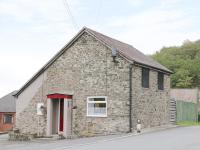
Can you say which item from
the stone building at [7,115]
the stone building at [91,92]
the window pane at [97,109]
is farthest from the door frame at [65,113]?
the stone building at [7,115]

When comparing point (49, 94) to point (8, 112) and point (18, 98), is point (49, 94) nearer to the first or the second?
point (18, 98)

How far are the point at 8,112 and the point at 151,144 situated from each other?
45011 millimetres

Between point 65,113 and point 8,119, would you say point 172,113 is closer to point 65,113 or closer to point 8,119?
point 65,113

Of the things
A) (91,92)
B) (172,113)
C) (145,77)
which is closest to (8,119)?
(172,113)

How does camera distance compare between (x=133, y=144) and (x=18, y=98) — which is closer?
(x=133, y=144)

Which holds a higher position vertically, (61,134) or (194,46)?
(194,46)

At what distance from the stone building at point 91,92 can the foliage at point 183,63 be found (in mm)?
45973

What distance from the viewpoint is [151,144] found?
60.9 ft

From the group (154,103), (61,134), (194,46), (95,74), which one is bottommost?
(61,134)

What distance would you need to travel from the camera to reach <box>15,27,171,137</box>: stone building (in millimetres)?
27891

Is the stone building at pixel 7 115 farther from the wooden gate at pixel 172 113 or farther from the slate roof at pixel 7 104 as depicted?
the wooden gate at pixel 172 113

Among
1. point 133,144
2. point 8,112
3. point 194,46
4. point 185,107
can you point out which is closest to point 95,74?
point 133,144

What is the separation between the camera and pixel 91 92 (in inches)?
1146

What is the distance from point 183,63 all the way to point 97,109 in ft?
178
